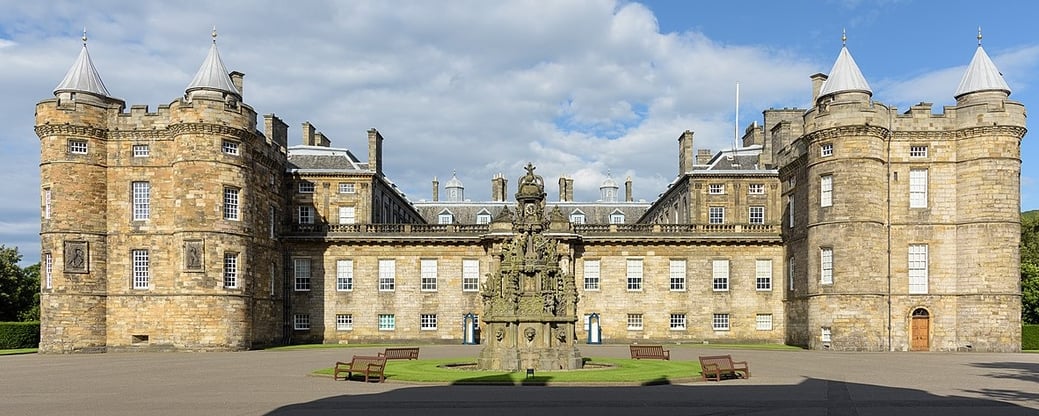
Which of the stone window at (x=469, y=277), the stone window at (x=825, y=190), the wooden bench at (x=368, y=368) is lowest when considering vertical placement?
the wooden bench at (x=368, y=368)

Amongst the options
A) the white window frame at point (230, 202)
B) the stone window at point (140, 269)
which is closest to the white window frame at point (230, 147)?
the white window frame at point (230, 202)

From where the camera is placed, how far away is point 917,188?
43500 mm

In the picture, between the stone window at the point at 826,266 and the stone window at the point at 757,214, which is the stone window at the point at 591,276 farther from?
the stone window at the point at 826,266

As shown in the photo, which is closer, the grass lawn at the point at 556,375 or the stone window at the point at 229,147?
the grass lawn at the point at 556,375

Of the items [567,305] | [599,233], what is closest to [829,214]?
[599,233]

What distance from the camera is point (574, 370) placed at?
26031mm

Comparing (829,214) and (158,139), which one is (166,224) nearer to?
(158,139)

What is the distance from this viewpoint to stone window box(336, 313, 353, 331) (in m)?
50.9

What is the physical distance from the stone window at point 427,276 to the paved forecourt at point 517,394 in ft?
72.5

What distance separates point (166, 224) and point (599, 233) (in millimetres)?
22588

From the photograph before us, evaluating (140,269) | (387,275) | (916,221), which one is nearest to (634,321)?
→ (387,275)

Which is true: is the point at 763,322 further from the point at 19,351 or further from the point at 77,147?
the point at 19,351

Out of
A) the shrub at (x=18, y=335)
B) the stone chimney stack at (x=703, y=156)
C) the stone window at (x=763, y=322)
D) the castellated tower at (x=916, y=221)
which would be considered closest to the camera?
the castellated tower at (x=916, y=221)

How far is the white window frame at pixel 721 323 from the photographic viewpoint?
51.0 m
